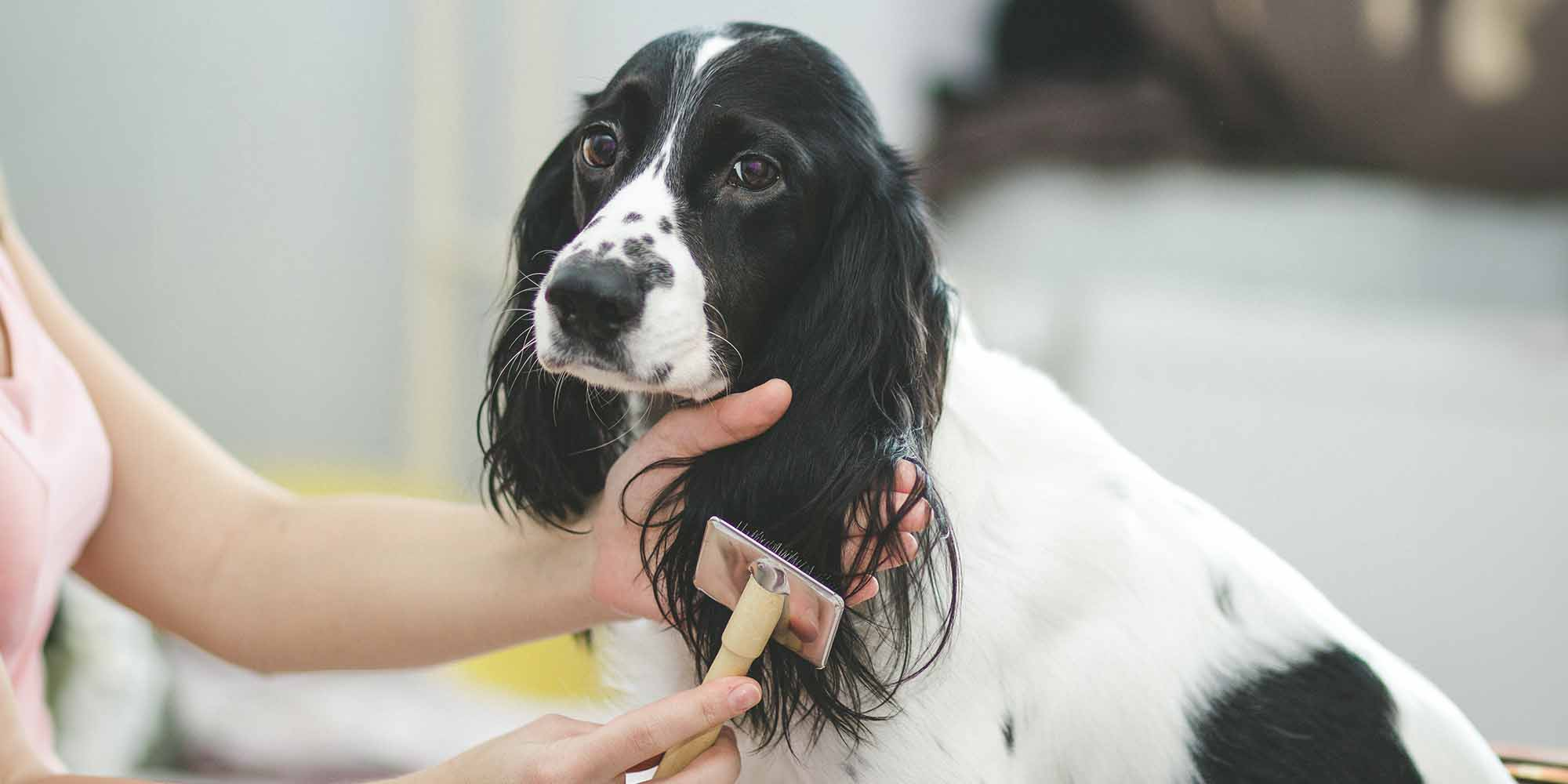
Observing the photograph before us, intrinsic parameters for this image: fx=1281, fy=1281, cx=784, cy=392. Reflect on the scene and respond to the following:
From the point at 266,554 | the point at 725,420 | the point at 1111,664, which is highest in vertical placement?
the point at 725,420

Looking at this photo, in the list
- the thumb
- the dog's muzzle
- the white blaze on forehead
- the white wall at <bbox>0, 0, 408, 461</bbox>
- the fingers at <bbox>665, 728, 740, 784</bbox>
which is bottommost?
the white wall at <bbox>0, 0, 408, 461</bbox>

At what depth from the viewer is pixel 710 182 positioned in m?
0.96

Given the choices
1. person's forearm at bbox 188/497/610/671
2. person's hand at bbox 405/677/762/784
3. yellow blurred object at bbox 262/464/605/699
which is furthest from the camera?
yellow blurred object at bbox 262/464/605/699

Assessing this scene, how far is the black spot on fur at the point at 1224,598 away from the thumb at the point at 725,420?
37 centimetres

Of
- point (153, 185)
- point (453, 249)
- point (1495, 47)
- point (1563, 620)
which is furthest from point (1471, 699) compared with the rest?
point (153, 185)

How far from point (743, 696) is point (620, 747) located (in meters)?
0.08

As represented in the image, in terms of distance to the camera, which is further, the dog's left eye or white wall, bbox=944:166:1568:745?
white wall, bbox=944:166:1568:745

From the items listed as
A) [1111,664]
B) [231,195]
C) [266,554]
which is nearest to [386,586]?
[266,554]

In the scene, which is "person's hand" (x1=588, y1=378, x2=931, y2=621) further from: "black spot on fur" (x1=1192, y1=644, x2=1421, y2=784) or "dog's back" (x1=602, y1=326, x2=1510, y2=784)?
"black spot on fur" (x1=1192, y1=644, x2=1421, y2=784)

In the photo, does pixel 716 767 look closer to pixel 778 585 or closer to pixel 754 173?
pixel 778 585

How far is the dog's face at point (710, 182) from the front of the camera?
89 cm

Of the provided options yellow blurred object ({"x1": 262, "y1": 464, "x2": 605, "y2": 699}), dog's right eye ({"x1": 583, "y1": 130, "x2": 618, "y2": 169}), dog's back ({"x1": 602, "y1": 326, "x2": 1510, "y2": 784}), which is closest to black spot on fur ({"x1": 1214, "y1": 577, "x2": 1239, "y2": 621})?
dog's back ({"x1": 602, "y1": 326, "x2": 1510, "y2": 784})

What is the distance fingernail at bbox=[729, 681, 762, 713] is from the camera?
2.61ft

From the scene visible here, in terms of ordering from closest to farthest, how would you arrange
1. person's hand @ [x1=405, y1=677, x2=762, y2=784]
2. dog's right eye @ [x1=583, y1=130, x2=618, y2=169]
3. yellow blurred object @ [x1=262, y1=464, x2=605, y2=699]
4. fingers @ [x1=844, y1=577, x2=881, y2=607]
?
person's hand @ [x1=405, y1=677, x2=762, y2=784]
fingers @ [x1=844, y1=577, x2=881, y2=607]
dog's right eye @ [x1=583, y1=130, x2=618, y2=169]
yellow blurred object @ [x1=262, y1=464, x2=605, y2=699]
